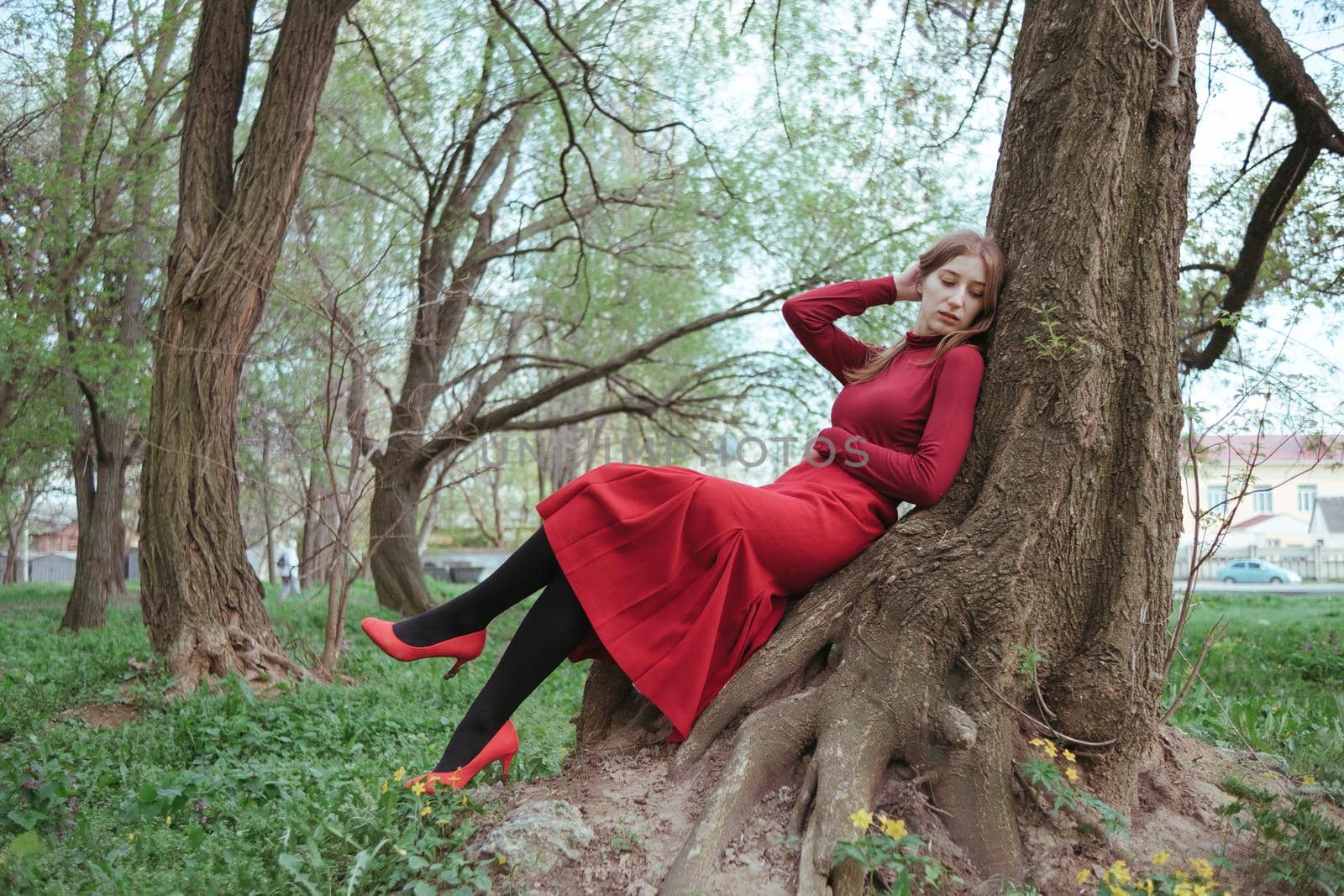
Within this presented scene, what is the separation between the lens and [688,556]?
2801 mm

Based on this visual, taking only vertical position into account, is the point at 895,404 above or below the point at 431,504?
above

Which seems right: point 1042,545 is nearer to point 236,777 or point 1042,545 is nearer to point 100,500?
point 236,777

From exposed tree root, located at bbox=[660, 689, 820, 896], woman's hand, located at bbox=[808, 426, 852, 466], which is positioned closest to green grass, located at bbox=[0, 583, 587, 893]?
exposed tree root, located at bbox=[660, 689, 820, 896]

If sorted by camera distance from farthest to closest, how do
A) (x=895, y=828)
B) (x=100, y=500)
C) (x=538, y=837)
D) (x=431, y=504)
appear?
1. (x=431, y=504)
2. (x=100, y=500)
3. (x=538, y=837)
4. (x=895, y=828)

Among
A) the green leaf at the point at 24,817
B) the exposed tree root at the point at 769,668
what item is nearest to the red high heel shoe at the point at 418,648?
the exposed tree root at the point at 769,668

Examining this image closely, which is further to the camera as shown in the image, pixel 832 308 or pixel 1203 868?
pixel 832 308

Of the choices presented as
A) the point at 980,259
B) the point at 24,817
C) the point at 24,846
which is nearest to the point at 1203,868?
the point at 980,259

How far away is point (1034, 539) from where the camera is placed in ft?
8.92

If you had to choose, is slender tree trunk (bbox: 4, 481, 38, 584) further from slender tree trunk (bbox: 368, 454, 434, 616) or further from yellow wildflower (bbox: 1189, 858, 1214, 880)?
yellow wildflower (bbox: 1189, 858, 1214, 880)

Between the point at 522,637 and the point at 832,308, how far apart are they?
5.01ft

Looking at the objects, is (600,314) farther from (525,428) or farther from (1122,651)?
(1122,651)

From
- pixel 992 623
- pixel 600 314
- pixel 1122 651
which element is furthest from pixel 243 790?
pixel 600 314

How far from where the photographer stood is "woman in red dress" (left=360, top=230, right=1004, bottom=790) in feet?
9.04

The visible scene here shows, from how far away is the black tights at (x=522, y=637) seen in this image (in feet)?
9.17
